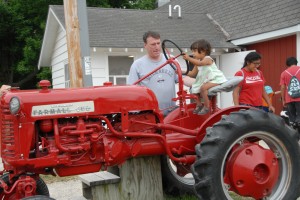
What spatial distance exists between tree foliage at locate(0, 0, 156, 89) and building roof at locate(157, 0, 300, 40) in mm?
9100

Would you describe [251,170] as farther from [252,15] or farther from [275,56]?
[252,15]

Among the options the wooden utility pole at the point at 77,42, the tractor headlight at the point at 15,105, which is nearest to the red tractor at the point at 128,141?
the tractor headlight at the point at 15,105

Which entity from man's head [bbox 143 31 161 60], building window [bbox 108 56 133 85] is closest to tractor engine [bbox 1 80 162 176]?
man's head [bbox 143 31 161 60]

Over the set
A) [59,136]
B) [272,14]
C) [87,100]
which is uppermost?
[272,14]

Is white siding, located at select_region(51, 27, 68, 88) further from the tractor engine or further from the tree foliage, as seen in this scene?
the tractor engine

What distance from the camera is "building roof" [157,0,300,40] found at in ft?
33.1

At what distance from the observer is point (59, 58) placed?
13234mm

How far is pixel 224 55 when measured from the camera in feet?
38.5

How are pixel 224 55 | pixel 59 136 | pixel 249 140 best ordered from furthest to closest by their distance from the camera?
pixel 224 55
pixel 249 140
pixel 59 136

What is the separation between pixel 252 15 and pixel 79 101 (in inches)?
369

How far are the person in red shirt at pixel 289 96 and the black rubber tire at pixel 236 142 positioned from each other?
3.96m

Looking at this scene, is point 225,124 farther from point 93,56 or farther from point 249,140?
point 93,56

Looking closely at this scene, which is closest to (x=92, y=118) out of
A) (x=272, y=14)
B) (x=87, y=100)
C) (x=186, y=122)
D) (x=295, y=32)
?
(x=87, y=100)

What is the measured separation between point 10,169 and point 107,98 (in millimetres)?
999
